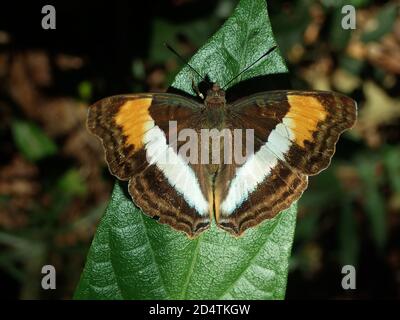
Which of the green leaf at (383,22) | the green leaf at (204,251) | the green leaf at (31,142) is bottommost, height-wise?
the green leaf at (204,251)

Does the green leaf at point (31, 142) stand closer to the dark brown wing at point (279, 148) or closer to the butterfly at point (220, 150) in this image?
the butterfly at point (220, 150)

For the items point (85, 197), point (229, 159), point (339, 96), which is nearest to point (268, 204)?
point (229, 159)

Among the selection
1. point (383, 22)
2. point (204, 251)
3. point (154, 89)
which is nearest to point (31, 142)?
point (154, 89)

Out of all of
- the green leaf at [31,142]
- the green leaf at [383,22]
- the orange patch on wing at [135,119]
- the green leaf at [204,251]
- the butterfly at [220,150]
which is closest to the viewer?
the green leaf at [204,251]

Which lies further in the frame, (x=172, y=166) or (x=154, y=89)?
(x=154, y=89)

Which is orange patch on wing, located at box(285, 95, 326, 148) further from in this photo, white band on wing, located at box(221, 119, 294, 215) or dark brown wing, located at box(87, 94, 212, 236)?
dark brown wing, located at box(87, 94, 212, 236)

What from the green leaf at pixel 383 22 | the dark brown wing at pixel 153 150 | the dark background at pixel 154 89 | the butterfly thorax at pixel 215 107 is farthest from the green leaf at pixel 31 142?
the green leaf at pixel 383 22

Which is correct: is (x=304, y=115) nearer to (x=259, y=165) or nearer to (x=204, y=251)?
(x=259, y=165)
